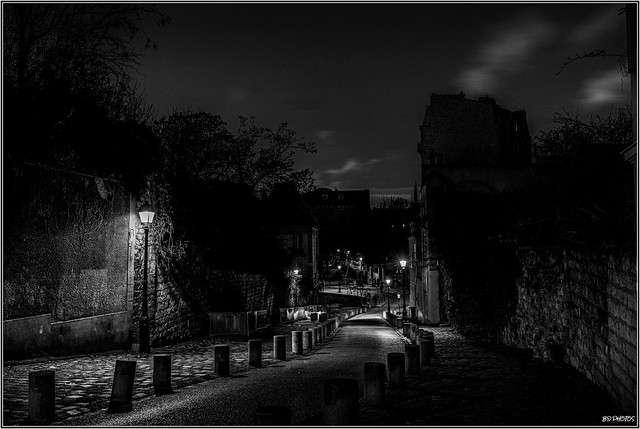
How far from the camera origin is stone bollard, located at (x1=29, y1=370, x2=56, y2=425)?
769cm

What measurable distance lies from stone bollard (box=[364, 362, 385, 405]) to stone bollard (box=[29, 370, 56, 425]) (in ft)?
13.3

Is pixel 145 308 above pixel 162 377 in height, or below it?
above

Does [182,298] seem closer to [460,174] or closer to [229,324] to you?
[229,324]

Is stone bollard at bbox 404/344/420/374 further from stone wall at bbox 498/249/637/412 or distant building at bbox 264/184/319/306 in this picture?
distant building at bbox 264/184/319/306

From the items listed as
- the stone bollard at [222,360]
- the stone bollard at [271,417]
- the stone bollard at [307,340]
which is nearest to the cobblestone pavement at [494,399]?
→ the stone bollard at [271,417]

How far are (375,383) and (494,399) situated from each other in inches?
69.6

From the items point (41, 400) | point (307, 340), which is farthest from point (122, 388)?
point (307, 340)

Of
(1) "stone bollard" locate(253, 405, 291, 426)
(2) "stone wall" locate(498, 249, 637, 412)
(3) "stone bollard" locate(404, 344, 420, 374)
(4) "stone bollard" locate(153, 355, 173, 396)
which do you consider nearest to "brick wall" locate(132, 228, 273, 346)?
(4) "stone bollard" locate(153, 355, 173, 396)

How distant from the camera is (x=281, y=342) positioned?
1527 cm

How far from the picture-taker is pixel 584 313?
10.7 metres

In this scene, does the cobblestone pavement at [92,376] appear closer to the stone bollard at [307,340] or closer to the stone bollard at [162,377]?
the stone bollard at [162,377]

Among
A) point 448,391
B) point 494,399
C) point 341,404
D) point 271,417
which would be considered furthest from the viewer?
point 448,391

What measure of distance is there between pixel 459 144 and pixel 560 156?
21479 millimetres

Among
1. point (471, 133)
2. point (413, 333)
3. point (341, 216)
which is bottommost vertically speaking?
point (413, 333)
